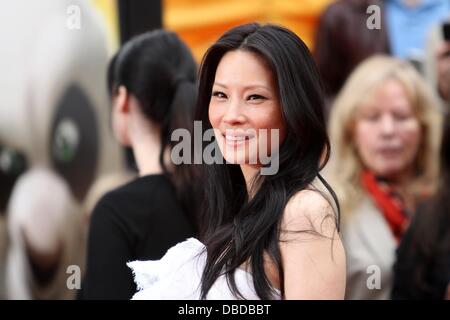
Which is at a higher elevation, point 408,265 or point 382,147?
point 382,147

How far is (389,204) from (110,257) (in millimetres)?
1487

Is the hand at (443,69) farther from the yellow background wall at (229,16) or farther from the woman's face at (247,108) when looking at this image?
the woman's face at (247,108)

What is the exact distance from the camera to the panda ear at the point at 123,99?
2549mm

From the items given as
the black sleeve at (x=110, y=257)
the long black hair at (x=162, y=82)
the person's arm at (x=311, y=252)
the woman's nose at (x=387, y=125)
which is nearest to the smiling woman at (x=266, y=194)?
the person's arm at (x=311, y=252)

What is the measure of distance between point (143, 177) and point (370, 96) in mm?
1417

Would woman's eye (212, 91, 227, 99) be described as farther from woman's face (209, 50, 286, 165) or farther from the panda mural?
the panda mural

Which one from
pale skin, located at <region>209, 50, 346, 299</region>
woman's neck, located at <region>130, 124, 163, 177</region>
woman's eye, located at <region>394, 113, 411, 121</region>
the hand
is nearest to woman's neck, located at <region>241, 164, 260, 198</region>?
pale skin, located at <region>209, 50, 346, 299</region>

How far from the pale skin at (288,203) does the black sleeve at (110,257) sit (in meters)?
0.60

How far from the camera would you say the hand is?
4.06m

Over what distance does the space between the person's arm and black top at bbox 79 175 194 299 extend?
70 centimetres

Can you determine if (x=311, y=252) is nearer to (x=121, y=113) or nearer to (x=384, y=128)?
(x=121, y=113)

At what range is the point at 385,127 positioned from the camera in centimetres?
355

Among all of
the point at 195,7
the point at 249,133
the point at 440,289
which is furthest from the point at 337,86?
the point at 249,133

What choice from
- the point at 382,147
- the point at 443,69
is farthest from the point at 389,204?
the point at 443,69
